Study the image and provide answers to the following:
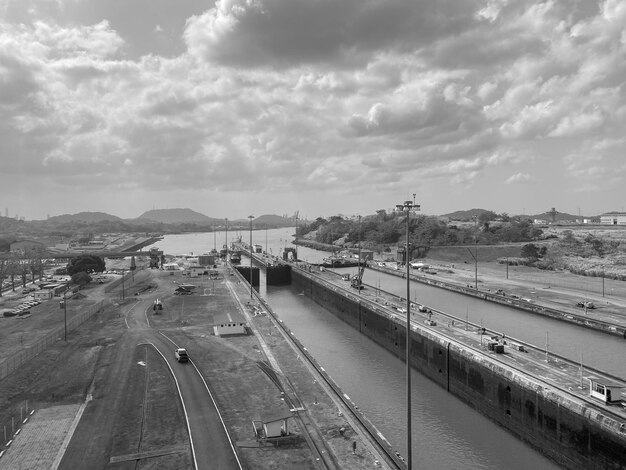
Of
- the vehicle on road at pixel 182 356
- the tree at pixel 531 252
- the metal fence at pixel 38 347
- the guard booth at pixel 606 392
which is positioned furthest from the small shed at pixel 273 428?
the tree at pixel 531 252

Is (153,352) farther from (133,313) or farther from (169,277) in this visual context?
(169,277)

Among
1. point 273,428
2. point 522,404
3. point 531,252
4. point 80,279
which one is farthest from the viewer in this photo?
point 531,252

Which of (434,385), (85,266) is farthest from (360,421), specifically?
(85,266)

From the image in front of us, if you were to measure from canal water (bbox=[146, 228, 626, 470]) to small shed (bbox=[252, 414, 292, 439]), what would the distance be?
824 cm

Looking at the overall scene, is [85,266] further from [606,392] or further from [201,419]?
[606,392]

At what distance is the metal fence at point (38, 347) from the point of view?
37.6m

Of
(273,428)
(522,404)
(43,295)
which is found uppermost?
(273,428)

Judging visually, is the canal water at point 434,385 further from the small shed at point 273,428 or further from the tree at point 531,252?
the tree at point 531,252

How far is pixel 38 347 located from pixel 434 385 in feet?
121

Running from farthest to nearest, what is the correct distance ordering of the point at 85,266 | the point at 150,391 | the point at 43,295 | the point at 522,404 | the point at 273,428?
the point at 85,266 < the point at 43,295 < the point at 150,391 < the point at 522,404 < the point at 273,428

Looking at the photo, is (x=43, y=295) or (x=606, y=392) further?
(x=43, y=295)

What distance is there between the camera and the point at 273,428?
24.7 metres

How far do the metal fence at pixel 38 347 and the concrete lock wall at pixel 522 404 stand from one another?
117ft

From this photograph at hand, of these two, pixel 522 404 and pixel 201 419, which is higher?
pixel 201 419
